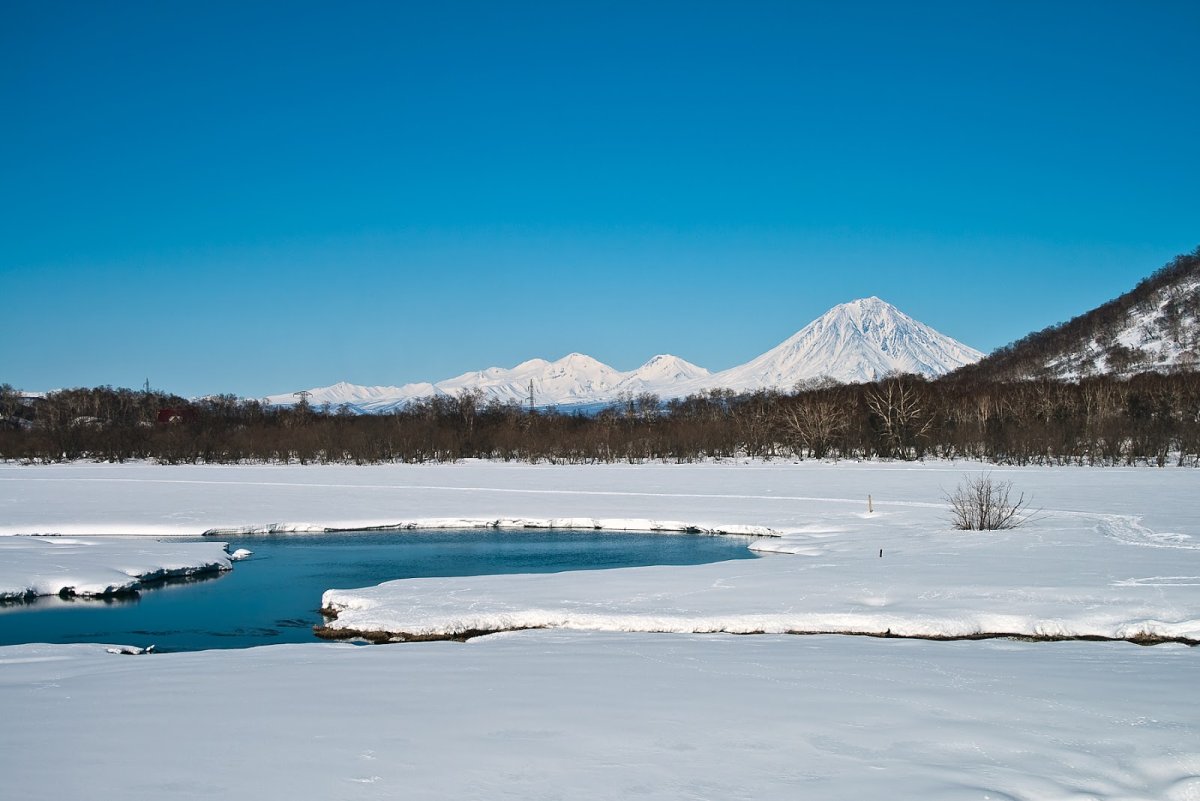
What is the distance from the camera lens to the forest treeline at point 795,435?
2397 inches

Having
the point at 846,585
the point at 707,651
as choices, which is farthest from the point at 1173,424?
the point at 707,651

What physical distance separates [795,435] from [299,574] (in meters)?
59.1

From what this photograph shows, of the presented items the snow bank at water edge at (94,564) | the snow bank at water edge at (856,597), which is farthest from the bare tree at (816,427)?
the snow bank at water edge at (94,564)

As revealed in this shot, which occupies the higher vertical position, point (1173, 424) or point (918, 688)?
point (1173, 424)

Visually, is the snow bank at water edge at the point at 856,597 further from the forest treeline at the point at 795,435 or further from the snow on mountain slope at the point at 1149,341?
the snow on mountain slope at the point at 1149,341

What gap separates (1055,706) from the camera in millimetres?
8898

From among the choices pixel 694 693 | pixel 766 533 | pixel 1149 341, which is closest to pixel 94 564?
pixel 694 693

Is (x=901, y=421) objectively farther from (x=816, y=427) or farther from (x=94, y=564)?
(x=94, y=564)

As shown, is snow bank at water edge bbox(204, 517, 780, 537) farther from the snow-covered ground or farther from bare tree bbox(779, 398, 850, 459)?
bare tree bbox(779, 398, 850, 459)

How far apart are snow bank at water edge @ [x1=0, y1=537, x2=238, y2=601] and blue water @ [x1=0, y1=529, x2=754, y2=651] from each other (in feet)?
1.94

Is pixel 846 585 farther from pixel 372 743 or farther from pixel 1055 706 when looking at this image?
pixel 372 743

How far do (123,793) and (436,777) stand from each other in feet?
7.06

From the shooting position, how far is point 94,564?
23.1 meters

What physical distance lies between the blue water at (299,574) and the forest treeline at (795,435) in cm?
4091
